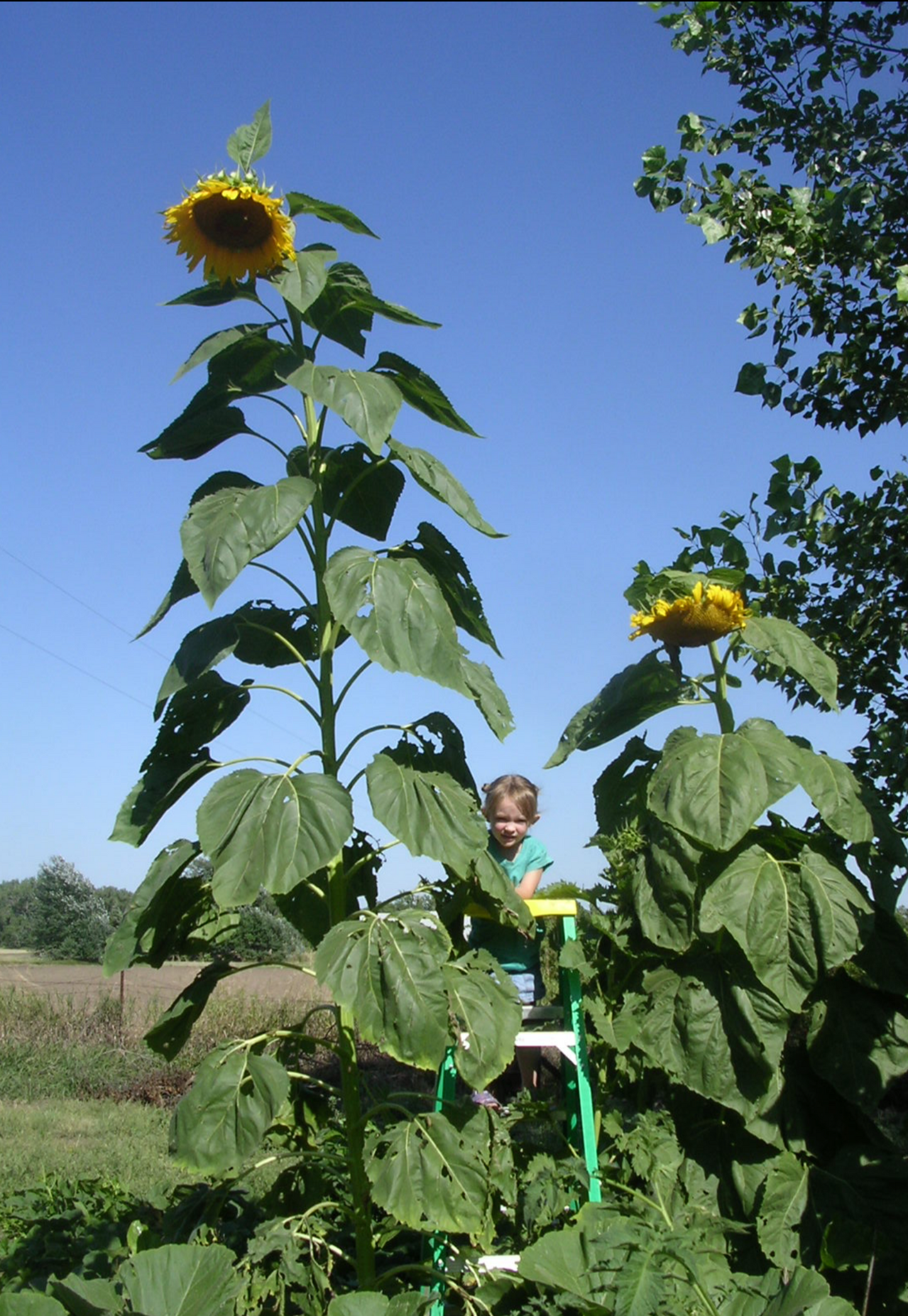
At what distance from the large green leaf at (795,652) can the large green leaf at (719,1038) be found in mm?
777

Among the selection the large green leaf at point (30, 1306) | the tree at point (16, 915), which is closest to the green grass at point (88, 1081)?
the large green leaf at point (30, 1306)

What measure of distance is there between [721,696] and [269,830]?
1485 mm

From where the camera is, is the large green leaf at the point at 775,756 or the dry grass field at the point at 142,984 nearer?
the large green leaf at the point at 775,756

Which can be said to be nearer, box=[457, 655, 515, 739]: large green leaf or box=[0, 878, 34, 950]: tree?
box=[457, 655, 515, 739]: large green leaf

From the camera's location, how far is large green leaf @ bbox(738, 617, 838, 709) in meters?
3.05

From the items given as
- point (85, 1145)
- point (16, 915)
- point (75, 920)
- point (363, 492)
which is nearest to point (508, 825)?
point (363, 492)

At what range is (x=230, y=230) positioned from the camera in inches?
105

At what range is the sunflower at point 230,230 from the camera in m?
2.61

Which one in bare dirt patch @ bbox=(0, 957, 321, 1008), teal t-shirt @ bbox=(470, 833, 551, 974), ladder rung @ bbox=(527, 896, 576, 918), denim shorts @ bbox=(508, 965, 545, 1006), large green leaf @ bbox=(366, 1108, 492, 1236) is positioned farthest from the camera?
bare dirt patch @ bbox=(0, 957, 321, 1008)

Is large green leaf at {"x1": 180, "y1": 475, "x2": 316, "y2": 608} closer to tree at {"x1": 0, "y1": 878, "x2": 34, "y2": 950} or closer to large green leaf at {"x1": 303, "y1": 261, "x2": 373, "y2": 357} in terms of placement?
large green leaf at {"x1": 303, "y1": 261, "x2": 373, "y2": 357}

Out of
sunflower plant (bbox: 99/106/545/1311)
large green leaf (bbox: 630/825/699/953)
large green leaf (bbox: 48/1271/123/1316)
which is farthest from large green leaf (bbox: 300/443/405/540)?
large green leaf (bbox: 48/1271/123/1316)

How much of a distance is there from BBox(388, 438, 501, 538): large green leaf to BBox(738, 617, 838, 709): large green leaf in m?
0.85

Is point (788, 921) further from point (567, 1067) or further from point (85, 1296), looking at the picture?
point (85, 1296)

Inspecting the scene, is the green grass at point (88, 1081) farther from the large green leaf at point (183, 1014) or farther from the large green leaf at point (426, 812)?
the large green leaf at point (426, 812)
